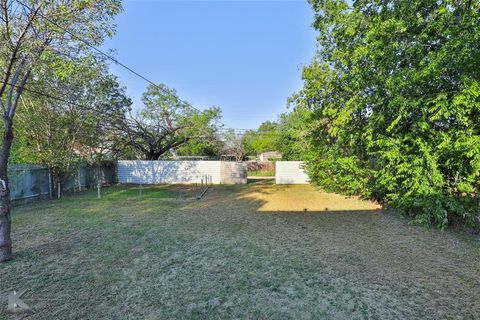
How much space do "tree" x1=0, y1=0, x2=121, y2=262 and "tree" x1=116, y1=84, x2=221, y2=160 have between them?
10.4m

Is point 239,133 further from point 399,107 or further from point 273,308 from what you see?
point 273,308

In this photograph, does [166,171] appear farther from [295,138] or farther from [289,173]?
[295,138]

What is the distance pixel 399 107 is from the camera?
16.1ft

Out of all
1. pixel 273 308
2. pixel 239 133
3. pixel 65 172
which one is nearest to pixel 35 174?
pixel 65 172

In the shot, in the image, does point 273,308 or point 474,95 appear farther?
point 474,95

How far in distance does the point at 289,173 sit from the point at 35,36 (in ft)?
39.3

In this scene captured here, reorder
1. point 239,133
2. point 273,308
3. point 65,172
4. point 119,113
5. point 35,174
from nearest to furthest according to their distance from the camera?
point 273,308
point 35,174
point 65,172
point 119,113
point 239,133

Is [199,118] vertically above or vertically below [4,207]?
above

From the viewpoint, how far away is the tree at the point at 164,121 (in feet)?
45.3

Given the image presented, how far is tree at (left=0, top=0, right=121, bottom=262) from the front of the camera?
318 cm

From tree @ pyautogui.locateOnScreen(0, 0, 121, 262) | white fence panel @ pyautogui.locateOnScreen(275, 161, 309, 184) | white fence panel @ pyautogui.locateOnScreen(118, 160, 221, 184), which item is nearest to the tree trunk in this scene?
tree @ pyautogui.locateOnScreen(0, 0, 121, 262)

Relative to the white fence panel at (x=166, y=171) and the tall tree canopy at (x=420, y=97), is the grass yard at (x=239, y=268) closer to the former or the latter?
the tall tree canopy at (x=420, y=97)

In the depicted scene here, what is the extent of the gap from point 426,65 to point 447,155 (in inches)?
70.9

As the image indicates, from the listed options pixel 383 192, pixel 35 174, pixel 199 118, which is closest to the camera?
pixel 383 192
